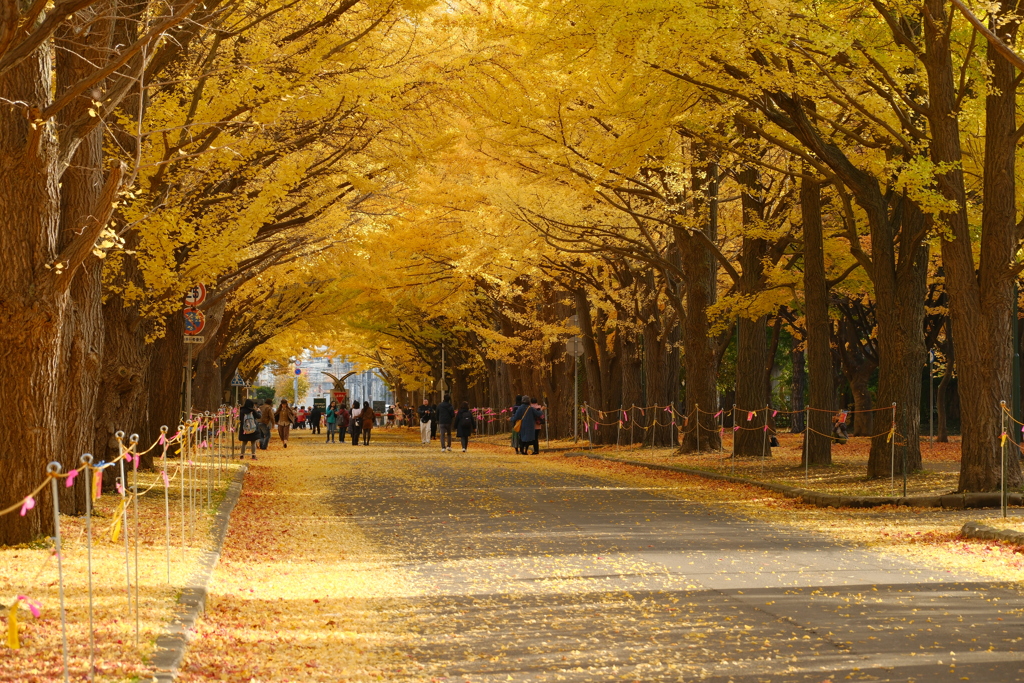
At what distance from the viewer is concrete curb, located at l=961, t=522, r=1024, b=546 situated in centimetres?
1256

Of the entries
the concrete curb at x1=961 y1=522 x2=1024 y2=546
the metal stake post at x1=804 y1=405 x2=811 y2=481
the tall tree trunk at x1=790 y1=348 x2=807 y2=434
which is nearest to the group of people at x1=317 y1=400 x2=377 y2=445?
the tall tree trunk at x1=790 y1=348 x2=807 y2=434

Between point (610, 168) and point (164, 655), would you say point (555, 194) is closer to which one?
point (610, 168)

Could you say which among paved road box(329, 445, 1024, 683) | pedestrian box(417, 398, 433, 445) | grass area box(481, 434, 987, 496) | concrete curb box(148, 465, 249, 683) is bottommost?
paved road box(329, 445, 1024, 683)

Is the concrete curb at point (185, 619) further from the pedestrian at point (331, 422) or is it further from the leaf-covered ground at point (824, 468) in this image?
the pedestrian at point (331, 422)

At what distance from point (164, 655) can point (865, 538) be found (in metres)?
8.85

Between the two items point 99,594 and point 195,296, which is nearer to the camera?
point 99,594

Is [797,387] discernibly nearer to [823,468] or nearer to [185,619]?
[823,468]

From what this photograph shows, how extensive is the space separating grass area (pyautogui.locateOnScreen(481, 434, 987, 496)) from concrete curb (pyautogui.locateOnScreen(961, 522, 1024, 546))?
143 inches

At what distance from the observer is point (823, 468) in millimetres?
23250

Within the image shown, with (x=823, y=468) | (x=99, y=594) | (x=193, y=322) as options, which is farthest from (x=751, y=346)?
(x=99, y=594)

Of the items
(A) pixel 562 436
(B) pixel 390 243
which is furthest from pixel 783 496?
(A) pixel 562 436

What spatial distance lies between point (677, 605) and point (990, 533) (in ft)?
17.6

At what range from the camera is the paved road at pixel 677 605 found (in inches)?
280

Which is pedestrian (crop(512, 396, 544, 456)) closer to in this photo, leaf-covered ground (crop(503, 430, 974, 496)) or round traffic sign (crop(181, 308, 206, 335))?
leaf-covered ground (crop(503, 430, 974, 496))
